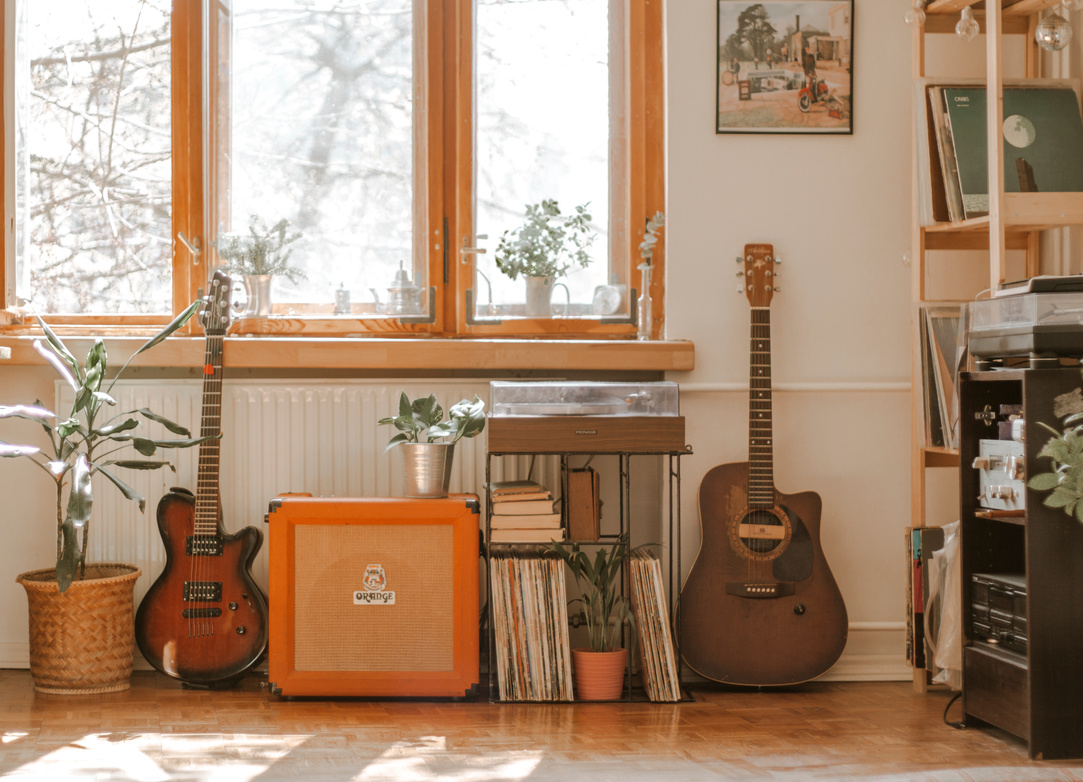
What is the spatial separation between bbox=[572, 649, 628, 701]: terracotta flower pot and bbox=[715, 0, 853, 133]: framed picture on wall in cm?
158

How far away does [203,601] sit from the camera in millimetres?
2850

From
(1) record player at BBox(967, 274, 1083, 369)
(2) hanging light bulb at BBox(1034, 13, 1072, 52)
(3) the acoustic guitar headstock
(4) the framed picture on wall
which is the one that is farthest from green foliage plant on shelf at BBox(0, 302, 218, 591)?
(2) hanging light bulb at BBox(1034, 13, 1072, 52)

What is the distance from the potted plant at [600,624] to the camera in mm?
2750

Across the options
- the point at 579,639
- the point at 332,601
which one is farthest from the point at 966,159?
the point at 332,601

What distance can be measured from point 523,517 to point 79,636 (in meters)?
1.25

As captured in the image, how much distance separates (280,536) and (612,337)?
1.20 metres

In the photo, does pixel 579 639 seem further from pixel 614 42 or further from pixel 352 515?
pixel 614 42

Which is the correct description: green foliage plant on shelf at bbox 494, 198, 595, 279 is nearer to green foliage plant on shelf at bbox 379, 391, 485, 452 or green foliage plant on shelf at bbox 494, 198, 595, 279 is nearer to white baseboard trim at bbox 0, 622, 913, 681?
green foliage plant on shelf at bbox 379, 391, 485, 452

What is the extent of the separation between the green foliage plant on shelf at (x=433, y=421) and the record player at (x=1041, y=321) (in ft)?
4.32

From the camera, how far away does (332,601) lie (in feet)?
8.96

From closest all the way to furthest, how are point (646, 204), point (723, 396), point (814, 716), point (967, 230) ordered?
point (814, 716) → point (967, 230) → point (723, 396) → point (646, 204)

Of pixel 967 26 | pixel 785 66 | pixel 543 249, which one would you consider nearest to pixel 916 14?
pixel 967 26

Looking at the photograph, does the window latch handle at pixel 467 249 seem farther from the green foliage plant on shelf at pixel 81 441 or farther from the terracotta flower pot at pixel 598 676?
the terracotta flower pot at pixel 598 676

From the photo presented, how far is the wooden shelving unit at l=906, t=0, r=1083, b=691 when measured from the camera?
2.54 meters
